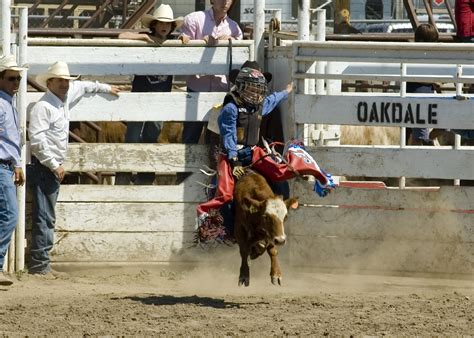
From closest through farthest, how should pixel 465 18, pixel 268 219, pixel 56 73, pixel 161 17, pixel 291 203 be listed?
pixel 268 219
pixel 291 203
pixel 56 73
pixel 161 17
pixel 465 18

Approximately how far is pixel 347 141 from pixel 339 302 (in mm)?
3709

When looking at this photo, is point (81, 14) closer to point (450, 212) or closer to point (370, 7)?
point (370, 7)

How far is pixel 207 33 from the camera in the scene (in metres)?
11.2

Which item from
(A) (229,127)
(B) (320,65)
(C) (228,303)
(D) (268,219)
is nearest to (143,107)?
(A) (229,127)

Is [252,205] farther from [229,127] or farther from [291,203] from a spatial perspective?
[229,127]

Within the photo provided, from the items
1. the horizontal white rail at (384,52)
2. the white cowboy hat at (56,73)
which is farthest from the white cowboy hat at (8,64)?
the horizontal white rail at (384,52)

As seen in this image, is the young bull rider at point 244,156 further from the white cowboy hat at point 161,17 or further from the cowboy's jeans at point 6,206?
the cowboy's jeans at point 6,206

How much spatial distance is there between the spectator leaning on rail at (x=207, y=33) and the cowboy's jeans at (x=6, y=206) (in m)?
1.87

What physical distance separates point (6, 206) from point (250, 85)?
85.6 inches

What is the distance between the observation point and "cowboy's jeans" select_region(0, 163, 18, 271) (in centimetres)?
955

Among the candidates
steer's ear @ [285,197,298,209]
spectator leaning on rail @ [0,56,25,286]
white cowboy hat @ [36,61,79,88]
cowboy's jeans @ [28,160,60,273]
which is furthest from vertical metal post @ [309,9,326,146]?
spectator leaning on rail @ [0,56,25,286]

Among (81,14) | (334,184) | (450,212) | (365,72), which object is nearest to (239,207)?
(334,184)

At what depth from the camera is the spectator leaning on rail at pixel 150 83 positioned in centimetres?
1072

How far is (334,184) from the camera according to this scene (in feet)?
32.2
